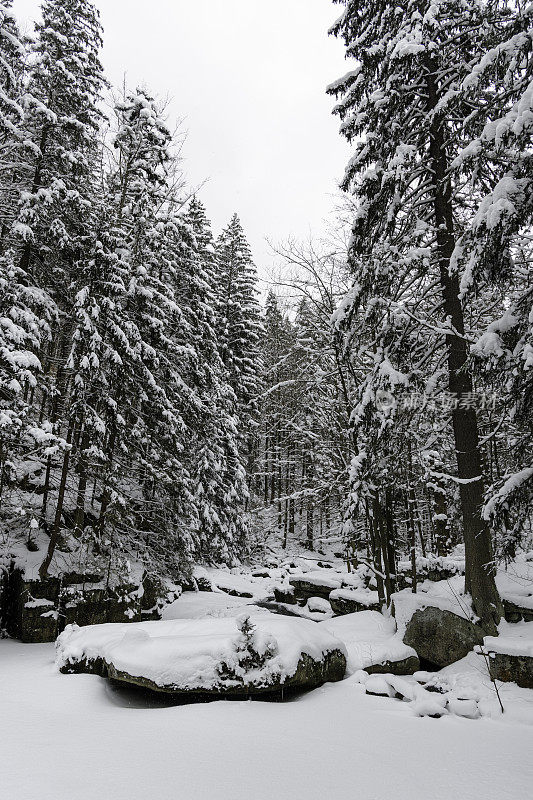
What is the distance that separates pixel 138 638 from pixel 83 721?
1.49 meters

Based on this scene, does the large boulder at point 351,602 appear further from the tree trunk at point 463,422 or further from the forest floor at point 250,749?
the forest floor at point 250,749

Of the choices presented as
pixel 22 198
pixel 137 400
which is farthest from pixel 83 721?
pixel 22 198

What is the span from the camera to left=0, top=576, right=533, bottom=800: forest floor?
3.33 metres

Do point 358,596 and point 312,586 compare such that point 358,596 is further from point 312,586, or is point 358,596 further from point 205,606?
point 205,606

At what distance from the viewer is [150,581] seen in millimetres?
13117

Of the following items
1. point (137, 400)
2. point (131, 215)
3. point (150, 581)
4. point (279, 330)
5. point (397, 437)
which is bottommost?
point (150, 581)

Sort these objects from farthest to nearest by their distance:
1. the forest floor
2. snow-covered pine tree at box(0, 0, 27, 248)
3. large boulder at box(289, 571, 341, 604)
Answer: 1. large boulder at box(289, 571, 341, 604)
2. snow-covered pine tree at box(0, 0, 27, 248)
3. the forest floor

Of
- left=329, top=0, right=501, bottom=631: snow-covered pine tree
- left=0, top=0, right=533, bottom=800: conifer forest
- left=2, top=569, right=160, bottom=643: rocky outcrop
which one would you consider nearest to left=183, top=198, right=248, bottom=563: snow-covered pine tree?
left=0, top=0, right=533, bottom=800: conifer forest

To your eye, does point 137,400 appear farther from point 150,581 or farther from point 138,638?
point 138,638

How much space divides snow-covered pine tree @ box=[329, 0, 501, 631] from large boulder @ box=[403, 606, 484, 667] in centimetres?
43

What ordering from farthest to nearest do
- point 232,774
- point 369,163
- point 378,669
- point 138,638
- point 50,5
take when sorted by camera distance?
point 50,5
point 369,163
point 378,669
point 138,638
point 232,774

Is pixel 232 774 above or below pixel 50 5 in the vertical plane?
below

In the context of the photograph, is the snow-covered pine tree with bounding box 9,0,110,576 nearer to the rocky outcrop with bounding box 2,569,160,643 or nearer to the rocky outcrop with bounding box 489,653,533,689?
the rocky outcrop with bounding box 2,569,160,643

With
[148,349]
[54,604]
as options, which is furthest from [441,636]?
[148,349]
